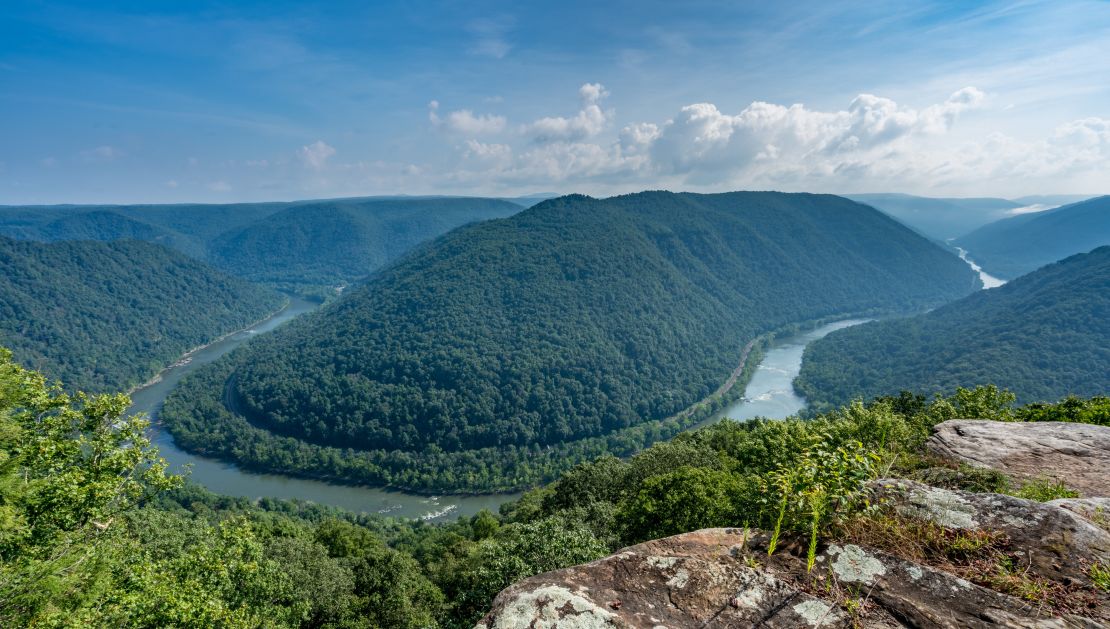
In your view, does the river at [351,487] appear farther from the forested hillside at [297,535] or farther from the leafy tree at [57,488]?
the leafy tree at [57,488]

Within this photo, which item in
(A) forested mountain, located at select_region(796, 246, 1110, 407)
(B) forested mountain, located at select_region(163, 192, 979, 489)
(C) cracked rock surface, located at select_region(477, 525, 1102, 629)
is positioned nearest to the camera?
(C) cracked rock surface, located at select_region(477, 525, 1102, 629)

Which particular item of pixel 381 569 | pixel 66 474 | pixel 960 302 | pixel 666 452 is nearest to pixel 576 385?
pixel 666 452

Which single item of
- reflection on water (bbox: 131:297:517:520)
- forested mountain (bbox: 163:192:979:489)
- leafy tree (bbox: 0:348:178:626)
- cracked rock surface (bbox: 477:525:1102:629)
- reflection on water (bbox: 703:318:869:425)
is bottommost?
reflection on water (bbox: 131:297:517:520)

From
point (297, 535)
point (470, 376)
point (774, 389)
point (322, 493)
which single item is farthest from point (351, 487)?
point (774, 389)

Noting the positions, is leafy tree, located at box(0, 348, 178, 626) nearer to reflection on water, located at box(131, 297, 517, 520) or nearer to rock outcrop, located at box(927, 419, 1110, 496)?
rock outcrop, located at box(927, 419, 1110, 496)

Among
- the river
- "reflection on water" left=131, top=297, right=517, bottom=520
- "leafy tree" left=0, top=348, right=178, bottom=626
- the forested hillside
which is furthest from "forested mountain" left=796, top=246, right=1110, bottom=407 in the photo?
"leafy tree" left=0, top=348, right=178, bottom=626

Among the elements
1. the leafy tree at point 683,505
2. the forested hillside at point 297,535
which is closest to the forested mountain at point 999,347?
the forested hillside at point 297,535

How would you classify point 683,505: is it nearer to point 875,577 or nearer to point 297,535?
point 875,577
